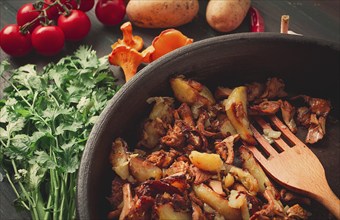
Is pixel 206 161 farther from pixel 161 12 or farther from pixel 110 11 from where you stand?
pixel 110 11

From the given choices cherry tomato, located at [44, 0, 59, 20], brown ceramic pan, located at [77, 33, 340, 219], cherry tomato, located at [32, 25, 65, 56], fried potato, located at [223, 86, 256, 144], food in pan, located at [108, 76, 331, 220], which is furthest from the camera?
cherry tomato, located at [44, 0, 59, 20]

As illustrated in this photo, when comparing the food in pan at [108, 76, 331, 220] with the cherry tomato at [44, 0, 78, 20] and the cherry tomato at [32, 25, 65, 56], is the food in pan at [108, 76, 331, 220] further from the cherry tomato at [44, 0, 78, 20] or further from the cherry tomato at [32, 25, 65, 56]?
the cherry tomato at [44, 0, 78, 20]

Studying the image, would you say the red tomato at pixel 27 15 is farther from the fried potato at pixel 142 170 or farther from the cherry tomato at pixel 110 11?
the fried potato at pixel 142 170

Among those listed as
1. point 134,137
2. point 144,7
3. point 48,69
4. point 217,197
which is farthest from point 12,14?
point 217,197

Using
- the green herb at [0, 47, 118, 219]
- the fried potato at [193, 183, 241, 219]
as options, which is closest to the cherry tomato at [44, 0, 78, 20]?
the green herb at [0, 47, 118, 219]

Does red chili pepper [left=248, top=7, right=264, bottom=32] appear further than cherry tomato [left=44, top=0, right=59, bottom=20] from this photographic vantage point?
No

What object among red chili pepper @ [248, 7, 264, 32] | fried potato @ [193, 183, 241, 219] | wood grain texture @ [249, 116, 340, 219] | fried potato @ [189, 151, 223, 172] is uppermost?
red chili pepper @ [248, 7, 264, 32]
